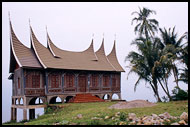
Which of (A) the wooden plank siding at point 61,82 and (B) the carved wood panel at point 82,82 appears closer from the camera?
(A) the wooden plank siding at point 61,82

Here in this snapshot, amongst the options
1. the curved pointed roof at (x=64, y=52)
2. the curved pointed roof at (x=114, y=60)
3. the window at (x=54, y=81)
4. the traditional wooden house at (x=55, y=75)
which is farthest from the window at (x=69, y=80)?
the curved pointed roof at (x=114, y=60)

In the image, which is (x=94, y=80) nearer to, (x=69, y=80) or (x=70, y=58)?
(x=69, y=80)

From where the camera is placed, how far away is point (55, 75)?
21766 millimetres

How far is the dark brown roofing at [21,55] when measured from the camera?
19781 mm

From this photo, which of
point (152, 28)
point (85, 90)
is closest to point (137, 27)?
point (152, 28)

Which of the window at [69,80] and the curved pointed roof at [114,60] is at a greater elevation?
the curved pointed roof at [114,60]

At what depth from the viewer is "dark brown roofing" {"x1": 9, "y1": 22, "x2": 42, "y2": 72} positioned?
1978 centimetres

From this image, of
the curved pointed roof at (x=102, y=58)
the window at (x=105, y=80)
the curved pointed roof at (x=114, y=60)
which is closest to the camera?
the window at (x=105, y=80)

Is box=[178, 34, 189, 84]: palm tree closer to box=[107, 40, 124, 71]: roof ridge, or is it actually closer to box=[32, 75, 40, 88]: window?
box=[107, 40, 124, 71]: roof ridge

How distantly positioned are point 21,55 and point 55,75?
333cm

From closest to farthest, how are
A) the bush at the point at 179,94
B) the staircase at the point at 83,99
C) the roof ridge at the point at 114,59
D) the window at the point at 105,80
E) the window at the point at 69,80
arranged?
the bush at the point at 179,94 → the staircase at the point at 83,99 → the window at the point at 69,80 → the window at the point at 105,80 → the roof ridge at the point at 114,59

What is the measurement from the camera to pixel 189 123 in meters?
9.65

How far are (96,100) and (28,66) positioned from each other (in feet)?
22.6

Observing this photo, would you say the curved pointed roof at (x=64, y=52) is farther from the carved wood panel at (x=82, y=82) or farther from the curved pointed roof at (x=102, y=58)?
the carved wood panel at (x=82, y=82)
